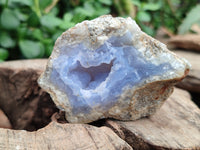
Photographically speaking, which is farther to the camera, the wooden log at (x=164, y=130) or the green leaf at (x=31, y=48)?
the green leaf at (x=31, y=48)

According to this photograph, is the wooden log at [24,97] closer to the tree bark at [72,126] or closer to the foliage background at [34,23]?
the tree bark at [72,126]

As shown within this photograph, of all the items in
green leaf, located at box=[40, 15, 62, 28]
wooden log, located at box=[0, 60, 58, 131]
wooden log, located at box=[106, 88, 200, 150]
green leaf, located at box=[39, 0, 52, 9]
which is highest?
green leaf, located at box=[39, 0, 52, 9]

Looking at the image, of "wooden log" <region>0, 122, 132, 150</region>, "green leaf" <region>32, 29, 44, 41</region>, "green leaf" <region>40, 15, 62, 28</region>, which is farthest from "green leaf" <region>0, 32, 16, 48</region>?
"wooden log" <region>0, 122, 132, 150</region>

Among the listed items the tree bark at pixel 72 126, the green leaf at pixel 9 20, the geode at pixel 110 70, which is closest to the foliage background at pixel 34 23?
the green leaf at pixel 9 20

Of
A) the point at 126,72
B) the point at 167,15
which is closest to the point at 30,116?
the point at 126,72

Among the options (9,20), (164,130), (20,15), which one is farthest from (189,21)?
(164,130)

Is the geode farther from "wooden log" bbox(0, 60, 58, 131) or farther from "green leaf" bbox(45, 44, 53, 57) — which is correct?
"green leaf" bbox(45, 44, 53, 57)
